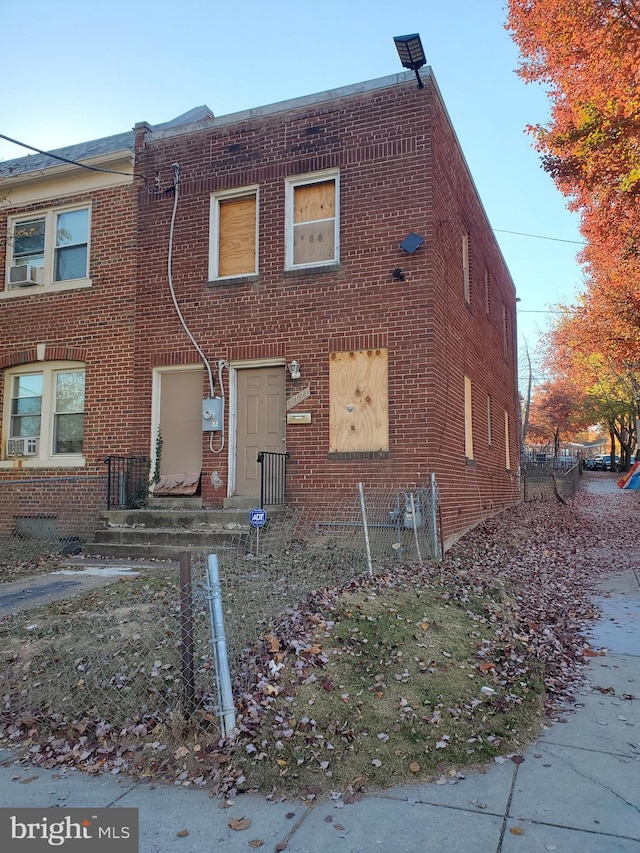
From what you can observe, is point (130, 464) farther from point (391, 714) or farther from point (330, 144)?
point (391, 714)

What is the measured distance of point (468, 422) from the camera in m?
12.7

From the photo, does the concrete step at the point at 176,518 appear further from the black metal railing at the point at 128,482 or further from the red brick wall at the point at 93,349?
the red brick wall at the point at 93,349

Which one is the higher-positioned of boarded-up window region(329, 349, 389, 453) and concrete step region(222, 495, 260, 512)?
boarded-up window region(329, 349, 389, 453)

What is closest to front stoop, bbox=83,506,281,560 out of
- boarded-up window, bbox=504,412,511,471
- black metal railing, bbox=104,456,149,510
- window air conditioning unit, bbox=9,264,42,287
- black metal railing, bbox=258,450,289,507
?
black metal railing, bbox=258,450,289,507

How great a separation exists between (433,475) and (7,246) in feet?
31.1

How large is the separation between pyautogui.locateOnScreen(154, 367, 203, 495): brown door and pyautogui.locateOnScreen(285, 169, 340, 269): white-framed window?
260 centimetres

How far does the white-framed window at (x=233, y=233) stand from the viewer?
35.8 ft

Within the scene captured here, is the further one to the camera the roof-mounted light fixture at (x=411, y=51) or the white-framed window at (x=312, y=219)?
the white-framed window at (x=312, y=219)

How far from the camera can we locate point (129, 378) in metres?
11.2

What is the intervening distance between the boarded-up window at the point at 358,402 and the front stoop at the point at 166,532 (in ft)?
5.01

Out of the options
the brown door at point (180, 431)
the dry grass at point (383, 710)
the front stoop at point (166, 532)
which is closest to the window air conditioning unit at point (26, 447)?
the brown door at point (180, 431)

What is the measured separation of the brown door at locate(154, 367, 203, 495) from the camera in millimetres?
10766

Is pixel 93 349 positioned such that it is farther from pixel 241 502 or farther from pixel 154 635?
pixel 154 635

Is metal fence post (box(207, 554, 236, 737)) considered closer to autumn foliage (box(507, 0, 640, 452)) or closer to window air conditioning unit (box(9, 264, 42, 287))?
window air conditioning unit (box(9, 264, 42, 287))
